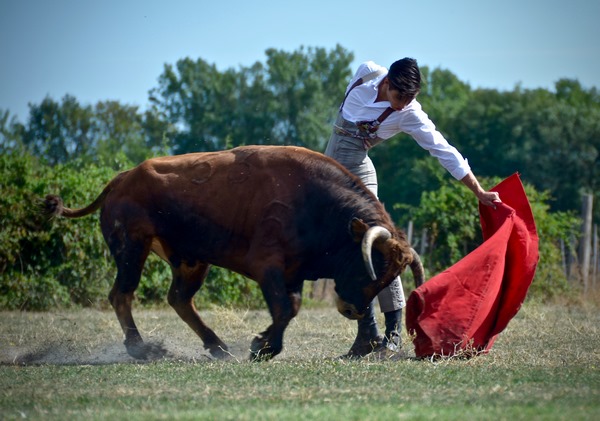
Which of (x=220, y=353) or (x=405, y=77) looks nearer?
(x=405, y=77)

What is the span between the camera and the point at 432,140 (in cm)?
764

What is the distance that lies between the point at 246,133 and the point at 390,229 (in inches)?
1608

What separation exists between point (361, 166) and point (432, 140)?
0.82m

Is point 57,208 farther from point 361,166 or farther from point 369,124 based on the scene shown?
point 369,124

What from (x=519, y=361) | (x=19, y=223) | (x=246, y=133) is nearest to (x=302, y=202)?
(x=519, y=361)

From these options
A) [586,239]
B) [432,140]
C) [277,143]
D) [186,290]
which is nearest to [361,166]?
[432,140]

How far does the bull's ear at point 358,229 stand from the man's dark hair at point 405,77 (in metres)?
1.11

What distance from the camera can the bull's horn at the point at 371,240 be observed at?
7074mm

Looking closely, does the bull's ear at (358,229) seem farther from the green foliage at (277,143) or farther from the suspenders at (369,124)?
the green foliage at (277,143)

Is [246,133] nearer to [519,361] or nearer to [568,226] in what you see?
[568,226]

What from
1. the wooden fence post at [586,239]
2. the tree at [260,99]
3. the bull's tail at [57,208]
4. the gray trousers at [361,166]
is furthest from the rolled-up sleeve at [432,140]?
the tree at [260,99]

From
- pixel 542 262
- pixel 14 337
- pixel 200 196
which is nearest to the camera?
pixel 200 196

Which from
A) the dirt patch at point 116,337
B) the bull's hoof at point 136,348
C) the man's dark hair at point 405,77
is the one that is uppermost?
the man's dark hair at point 405,77

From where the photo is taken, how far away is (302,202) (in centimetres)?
756
